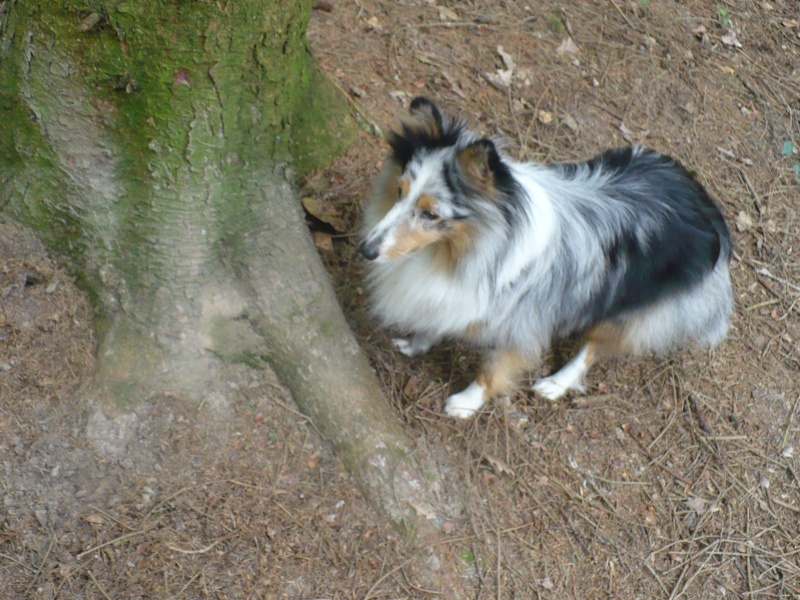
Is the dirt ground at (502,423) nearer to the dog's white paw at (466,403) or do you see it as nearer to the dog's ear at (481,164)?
the dog's white paw at (466,403)

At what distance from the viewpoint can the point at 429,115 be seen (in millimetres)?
2580

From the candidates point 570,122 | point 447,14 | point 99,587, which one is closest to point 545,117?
point 570,122

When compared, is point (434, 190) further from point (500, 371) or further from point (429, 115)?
point (500, 371)

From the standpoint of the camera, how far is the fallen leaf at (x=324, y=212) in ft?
11.2

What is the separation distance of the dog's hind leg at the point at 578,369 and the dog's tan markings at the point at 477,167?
1.21 m

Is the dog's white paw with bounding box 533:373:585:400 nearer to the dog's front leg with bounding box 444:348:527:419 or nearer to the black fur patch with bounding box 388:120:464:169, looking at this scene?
the dog's front leg with bounding box 444:348:527:419

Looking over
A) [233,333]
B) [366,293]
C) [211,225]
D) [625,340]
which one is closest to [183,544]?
[233,333]

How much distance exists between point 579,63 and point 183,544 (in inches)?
149

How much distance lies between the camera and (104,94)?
7.22 ft

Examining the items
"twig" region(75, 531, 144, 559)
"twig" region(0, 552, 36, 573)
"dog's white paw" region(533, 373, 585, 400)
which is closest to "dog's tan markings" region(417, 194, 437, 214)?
"dog's white paw" region(533, 373, 585, 400)

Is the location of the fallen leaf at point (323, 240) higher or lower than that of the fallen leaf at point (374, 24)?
lower

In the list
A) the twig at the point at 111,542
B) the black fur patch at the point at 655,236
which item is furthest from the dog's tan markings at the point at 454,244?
the twig at the point at 111,542

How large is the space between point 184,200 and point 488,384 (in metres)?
1.58

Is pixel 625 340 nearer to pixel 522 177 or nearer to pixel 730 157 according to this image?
pixel 522 177
